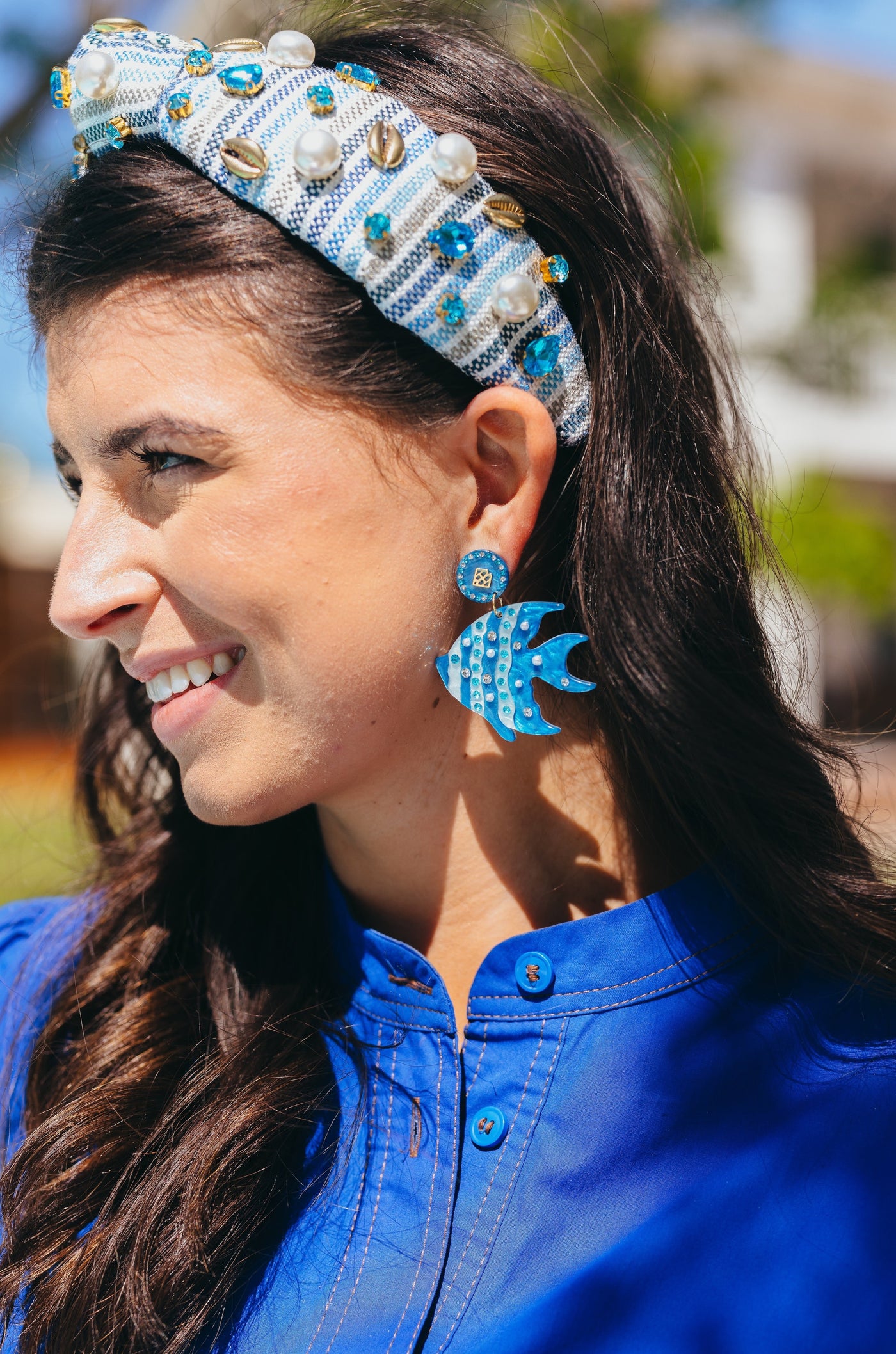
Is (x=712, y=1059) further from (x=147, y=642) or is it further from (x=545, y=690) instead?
(x=147, y=642)

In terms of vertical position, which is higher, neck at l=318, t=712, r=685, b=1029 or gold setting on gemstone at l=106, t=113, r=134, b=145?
gold setting on gemstone at l=106, t=113, r=134, b=145

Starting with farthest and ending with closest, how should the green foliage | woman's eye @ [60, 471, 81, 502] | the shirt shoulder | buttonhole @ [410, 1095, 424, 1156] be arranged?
the green foliage → the shirt shoulder → woman's eye @ [60, 471, 81, 502] → buttonhole @ [410, 1095, 424, 1156]

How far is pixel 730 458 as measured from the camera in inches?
80.8

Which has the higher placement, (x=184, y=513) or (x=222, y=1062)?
(x=184, y=513)

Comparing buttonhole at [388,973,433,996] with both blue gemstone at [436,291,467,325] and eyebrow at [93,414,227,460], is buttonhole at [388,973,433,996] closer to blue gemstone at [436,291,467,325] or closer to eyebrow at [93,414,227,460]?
eyebrow at [93,414,227,460]

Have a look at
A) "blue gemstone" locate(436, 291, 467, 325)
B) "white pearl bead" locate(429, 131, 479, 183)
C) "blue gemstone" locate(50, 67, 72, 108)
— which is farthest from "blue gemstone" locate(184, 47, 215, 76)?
"blue gemstone" locate(436, 291, 467, 325)

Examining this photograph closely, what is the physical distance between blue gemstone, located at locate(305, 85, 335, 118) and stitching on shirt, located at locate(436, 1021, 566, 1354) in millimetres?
1347

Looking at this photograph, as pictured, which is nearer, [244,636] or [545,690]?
[244,636]

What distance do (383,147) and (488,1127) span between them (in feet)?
4.56

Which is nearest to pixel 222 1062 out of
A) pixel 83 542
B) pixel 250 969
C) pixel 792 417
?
pixel 250 969

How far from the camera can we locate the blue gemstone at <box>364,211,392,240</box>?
5.24 ft

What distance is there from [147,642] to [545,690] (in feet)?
2.12

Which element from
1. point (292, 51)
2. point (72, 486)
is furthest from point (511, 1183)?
point (292, 51)

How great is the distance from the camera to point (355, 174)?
5.26 ft
